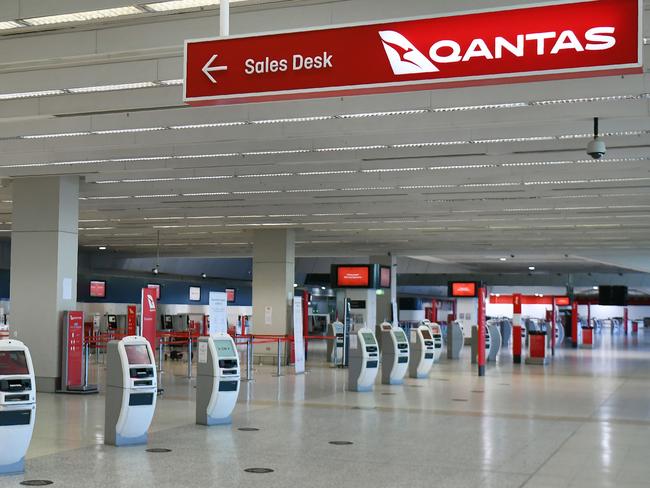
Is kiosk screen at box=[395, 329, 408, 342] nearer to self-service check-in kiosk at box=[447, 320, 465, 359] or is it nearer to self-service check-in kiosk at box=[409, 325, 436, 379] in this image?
self-service check-in kiosk at box=[409, 325, 436, 379]

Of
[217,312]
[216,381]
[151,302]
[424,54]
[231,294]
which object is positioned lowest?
[216,381]

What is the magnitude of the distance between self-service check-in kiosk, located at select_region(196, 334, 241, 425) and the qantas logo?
6704 millimetres

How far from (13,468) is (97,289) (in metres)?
25.2

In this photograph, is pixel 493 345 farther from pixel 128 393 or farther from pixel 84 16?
pixel 84 16

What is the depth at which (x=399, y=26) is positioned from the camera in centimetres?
444

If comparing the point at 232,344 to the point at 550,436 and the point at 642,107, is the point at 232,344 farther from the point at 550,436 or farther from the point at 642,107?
A: the point at 642,107

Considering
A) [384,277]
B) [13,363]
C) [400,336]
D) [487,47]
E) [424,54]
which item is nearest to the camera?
[487,47]

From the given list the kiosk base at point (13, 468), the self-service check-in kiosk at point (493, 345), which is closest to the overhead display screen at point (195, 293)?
the self-service check-in kiosk at point (493, 345)

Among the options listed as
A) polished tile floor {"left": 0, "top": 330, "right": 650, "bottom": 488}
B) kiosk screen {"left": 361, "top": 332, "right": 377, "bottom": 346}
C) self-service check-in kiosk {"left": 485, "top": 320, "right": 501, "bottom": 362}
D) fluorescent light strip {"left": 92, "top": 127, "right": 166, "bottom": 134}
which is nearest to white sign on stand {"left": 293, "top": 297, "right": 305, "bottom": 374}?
polished tile floor {"left": 0, "top": 330, "right": 650, "bottom": 488}

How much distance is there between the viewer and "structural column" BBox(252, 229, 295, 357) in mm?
23438

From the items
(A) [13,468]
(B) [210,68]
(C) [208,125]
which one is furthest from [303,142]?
(B) [210,68]

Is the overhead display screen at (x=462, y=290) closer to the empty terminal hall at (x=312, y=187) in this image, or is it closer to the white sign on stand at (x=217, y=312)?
the empty terminal hall at (x=312, y=187)

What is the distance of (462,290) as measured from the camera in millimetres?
34250

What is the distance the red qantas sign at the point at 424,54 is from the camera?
4.11 metres
